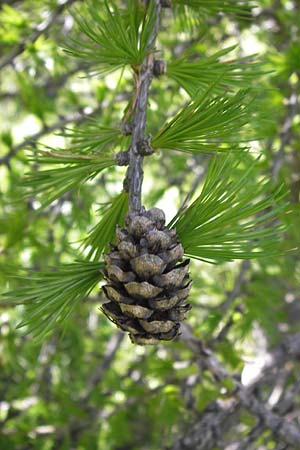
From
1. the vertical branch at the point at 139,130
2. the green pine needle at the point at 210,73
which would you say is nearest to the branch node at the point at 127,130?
the vertical branch at the point at 139,130

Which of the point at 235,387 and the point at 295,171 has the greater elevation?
the point at 295,171

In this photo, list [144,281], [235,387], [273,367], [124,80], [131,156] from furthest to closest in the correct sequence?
1. [124,80]
2. [273,367]
3. [235,387]
4. [131,156]
5. [144,281]

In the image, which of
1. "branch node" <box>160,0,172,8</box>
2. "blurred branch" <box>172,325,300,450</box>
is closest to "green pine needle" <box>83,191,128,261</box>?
"branch node" <box>160,0,172,8</box>

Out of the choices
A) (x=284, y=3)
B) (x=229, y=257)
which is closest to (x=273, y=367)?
(x=229, y=257)

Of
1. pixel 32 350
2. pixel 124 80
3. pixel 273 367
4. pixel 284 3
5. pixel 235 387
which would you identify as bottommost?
pixel 235 387

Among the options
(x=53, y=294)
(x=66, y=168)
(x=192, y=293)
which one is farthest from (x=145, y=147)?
(x=192, y=293)

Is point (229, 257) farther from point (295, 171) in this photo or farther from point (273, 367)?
point (295, 171)

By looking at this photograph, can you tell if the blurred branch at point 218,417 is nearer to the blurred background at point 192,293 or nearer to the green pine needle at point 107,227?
the blurred background at point 192,293

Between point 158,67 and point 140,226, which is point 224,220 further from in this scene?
point 158,67
